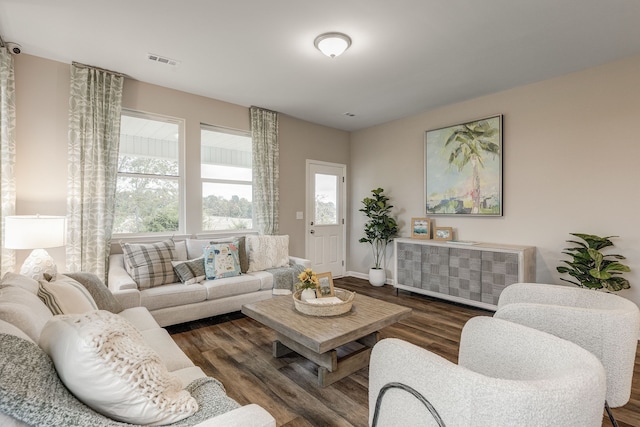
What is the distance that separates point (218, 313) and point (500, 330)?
9.00 feet

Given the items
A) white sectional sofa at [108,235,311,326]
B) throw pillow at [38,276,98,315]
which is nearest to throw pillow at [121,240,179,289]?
white sectional sofa at [108,235,311,326]

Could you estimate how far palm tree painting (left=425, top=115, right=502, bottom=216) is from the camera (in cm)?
390

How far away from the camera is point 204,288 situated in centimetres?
317

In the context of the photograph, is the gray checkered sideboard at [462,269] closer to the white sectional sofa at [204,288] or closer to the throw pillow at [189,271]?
the white sectional sofa at [204,288]

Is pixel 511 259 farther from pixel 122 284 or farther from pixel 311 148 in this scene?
pixel 122 284

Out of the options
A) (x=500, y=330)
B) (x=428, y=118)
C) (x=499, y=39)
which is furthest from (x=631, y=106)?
(x=500, y=330)

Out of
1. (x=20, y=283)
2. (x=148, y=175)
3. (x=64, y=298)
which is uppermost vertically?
(x=148, y=175)

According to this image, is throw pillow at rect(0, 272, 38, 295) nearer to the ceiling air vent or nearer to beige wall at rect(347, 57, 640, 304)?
the ceiling air vent

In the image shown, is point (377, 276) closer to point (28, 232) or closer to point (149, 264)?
point (149, 264)

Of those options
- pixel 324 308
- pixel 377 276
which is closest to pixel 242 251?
pixel 324 308

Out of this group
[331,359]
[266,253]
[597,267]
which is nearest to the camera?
[331,359]

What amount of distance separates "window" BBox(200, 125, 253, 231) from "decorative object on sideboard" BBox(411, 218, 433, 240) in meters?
2.47

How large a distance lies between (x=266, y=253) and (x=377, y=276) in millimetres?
2026

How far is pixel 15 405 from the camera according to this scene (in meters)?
0.69
